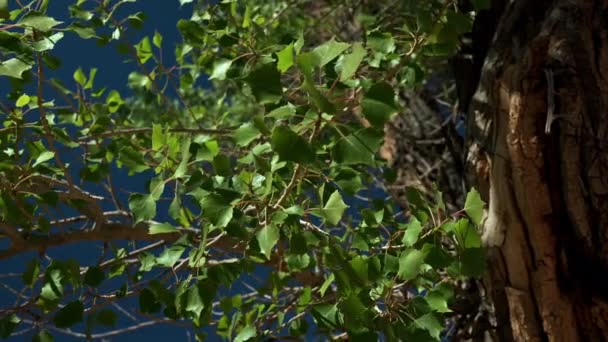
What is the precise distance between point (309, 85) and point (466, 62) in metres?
0.83

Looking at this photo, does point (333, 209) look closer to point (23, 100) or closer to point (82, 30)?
point (82, 30)

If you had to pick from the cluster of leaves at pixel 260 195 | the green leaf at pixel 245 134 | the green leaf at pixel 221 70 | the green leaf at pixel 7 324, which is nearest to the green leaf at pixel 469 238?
the cluster of leaves at pixel 260 195

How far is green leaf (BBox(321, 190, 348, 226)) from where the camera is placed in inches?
37.2

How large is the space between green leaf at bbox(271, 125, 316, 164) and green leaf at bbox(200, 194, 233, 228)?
14cm

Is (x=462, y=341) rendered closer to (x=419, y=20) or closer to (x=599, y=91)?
(x=599, y=91)

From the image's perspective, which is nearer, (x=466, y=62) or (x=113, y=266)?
(x=113, y=266)

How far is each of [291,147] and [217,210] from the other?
0.16 metres

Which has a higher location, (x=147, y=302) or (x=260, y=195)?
(x=260, y=195)

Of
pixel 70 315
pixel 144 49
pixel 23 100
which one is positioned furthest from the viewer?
pixel 144 49

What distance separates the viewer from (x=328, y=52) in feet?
2.73

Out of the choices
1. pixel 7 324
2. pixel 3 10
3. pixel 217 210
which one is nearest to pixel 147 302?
pixel 7 324

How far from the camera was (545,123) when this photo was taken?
1.17 metres

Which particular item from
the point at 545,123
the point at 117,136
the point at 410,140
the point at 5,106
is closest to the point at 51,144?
the point at 5,106

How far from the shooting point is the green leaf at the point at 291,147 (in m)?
0.80
